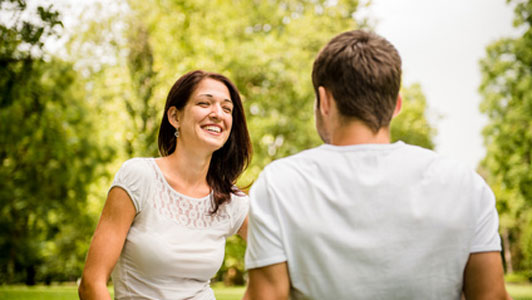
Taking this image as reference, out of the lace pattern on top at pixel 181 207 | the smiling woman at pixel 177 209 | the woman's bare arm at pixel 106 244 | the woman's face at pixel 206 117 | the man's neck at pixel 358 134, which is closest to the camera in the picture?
the man's neck at pixel 358 134

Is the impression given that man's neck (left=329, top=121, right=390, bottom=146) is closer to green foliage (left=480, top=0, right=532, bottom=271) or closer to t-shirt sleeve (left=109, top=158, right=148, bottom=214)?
t-shirt sleeve (left=109, top=158, right=148, bottom=214)

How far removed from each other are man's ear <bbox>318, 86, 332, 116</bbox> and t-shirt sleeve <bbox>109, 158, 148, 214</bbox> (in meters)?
1.34

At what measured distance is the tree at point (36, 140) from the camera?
7.30m

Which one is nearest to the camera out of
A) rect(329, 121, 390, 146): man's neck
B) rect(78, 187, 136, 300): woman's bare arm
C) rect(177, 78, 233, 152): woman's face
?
rect(329, 121, 390, 146): man's neck

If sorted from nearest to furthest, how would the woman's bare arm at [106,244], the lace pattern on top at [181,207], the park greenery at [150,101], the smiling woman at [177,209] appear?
the woman's bare arm at [106,244] < the smiling woman at [177,209] < the lace pattern on top at [181,207] < the park greenery at [150,101]

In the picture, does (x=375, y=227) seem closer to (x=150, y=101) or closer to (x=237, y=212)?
(x=237, y=212)

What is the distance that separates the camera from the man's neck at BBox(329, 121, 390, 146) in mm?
1636

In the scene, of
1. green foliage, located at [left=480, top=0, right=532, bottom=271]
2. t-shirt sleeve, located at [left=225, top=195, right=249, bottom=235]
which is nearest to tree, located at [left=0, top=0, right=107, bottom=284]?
t-shirt sleeve, located at [left=225, top=195, right=249, bottom=235]

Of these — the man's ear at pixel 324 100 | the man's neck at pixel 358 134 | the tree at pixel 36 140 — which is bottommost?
the tree at pixel 36 140

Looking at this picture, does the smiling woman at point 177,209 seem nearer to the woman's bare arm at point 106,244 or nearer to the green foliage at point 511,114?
the woman's bare arm at point 106,244

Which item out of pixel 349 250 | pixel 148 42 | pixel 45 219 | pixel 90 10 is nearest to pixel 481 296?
pixel 349 250

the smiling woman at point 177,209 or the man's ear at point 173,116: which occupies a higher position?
the man's ear at point 173,116

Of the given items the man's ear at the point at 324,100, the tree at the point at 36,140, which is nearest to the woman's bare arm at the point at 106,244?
the man's ear at the point at 324,100

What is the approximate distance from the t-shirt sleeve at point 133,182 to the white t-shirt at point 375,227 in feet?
4.06
